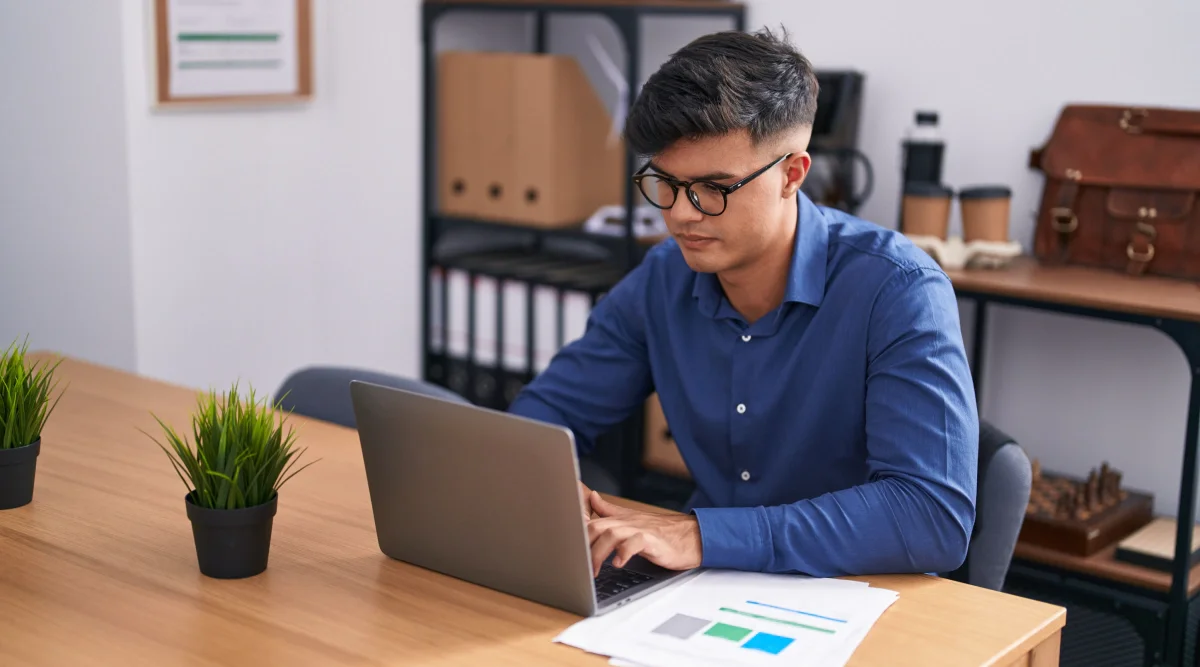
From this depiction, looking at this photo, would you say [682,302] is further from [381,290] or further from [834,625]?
[381,290]

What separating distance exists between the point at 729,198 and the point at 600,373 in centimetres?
42

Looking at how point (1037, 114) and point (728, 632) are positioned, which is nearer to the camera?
point (728, 632)

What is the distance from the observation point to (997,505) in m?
1.62

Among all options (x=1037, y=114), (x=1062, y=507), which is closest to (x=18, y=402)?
(x=1062, y=507)

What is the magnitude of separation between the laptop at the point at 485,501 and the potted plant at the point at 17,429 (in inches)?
19.5

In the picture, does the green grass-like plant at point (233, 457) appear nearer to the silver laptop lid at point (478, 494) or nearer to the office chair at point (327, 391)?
the silver laptop lid at point (478, 494)

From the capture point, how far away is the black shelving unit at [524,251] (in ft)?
10.3

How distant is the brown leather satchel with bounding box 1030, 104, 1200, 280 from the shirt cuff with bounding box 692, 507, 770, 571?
1519 mm

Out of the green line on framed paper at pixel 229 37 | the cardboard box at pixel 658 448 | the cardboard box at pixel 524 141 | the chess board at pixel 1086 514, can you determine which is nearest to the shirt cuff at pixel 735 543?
the chess board at pixel 1086 514

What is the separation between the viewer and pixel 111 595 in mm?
1318

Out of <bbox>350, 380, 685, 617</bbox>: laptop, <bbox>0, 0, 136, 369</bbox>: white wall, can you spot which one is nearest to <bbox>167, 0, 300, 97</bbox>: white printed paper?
<bbox>0, 0, 136, 369</bbox>: white wall

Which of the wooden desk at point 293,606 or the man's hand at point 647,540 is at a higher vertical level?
the man's hand at point 647,540

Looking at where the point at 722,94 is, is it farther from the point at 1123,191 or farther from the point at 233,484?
the point at 1123,191

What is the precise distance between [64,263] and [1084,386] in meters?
2.37
